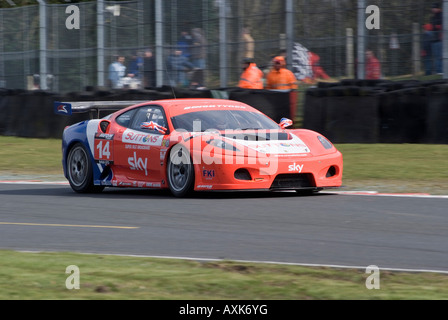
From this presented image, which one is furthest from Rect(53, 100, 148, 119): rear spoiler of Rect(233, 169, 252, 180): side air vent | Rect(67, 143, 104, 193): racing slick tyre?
Rect(233, 169, 252, 180): side air vent

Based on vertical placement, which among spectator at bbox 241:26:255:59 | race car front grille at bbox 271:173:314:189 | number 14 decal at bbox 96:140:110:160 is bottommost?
race car front grille at bbox 271:173:314:189

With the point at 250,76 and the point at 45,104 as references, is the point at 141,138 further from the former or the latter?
the point at 45,104

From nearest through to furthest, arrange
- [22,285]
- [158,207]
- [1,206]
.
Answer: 1. [22,285]
2. [158,207]
3. [1,206]

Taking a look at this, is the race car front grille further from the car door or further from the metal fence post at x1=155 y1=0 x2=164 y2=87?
the metal fence post at x1=155 y1=0 x2=164 y2=87

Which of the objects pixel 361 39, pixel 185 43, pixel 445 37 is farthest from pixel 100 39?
pixel 445 37

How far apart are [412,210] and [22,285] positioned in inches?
184

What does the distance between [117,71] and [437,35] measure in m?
7.39

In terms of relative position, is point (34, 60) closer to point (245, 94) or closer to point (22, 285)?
point (245, 94)

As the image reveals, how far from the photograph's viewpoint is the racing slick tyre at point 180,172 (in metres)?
9.79

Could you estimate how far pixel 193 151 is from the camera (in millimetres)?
9750

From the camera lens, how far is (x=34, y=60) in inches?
818

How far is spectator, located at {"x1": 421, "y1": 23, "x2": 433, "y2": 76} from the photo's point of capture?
1531cm

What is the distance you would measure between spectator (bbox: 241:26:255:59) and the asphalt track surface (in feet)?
23.2
